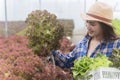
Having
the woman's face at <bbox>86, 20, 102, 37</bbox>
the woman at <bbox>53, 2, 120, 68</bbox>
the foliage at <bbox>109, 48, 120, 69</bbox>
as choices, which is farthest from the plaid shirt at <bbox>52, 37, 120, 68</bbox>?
the foliage at <bbox>109, 48, 120, 69</bbox>

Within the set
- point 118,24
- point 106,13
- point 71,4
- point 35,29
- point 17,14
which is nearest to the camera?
point 35,29

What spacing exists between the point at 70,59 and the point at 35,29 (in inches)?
28.7

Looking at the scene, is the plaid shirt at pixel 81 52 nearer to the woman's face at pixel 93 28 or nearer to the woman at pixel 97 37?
the woman at pixel 97 37

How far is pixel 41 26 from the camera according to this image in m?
3.24

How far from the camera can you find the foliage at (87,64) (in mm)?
2926

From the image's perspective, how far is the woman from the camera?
351 centimetres

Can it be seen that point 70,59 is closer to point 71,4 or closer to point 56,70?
point 56,70

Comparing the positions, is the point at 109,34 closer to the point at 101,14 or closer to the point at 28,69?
the point at 101,14

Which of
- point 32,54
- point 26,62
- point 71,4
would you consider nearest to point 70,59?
point 32,54

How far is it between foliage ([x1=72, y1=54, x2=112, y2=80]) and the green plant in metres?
0.27

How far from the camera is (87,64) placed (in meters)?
3.06

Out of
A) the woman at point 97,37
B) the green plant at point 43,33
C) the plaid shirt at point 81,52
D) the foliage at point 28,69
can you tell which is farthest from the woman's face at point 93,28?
the foliage at point 28,69

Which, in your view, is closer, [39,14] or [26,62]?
[26,62]

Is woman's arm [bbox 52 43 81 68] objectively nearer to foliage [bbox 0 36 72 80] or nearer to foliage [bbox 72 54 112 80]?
foliage [bbox 0 36 72 80]
